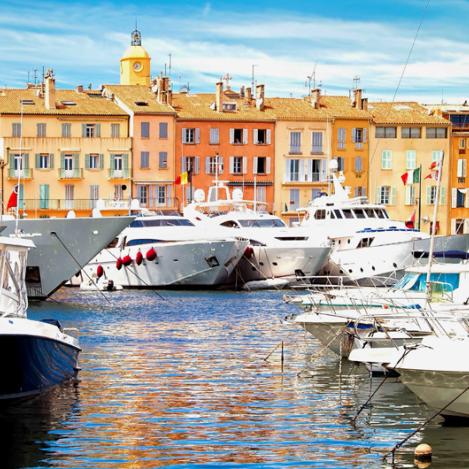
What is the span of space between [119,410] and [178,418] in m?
1.28

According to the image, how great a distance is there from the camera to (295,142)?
332 ft

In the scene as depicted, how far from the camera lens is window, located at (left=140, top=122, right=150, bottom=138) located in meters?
96.6

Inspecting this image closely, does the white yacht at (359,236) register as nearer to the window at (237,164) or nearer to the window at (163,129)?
the window at (163,129)

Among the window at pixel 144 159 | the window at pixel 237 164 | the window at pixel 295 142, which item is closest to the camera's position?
the window at pixel 144 159

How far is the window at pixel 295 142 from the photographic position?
101 m

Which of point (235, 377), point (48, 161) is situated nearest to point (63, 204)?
point (48, 161)

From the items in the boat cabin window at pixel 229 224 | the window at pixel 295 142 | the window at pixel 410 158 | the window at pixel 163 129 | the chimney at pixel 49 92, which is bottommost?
the boat cabin window at pixel 229 224

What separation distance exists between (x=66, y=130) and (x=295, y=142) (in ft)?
59.1

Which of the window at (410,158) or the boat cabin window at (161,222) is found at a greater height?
the window at (410,158)

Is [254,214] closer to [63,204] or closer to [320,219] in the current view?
[320,219]

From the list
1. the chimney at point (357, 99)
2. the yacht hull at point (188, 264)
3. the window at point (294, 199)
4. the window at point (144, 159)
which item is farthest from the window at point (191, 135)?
the yacht hull at point (188, 264)

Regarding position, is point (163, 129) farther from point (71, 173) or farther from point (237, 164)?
point (71, 173)

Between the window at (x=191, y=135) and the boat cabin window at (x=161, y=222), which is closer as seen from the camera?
the boat cabin window at (x=161, y=222)

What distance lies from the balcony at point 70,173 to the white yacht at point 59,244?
4828 centimetres
